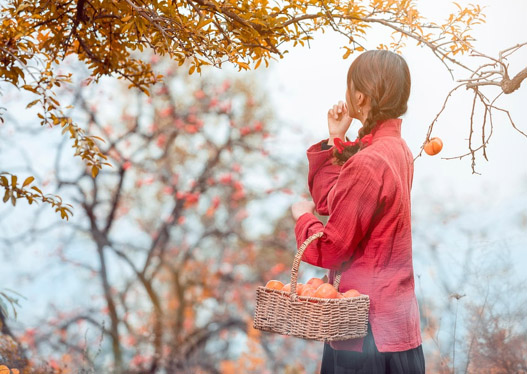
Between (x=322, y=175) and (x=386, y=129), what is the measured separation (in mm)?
249

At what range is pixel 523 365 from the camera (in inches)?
114

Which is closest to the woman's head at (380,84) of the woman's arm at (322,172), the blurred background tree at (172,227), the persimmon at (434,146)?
the woman's arm at (322,172)

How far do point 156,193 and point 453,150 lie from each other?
1951 mm

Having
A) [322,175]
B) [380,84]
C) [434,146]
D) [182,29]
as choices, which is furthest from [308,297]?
[182,29]

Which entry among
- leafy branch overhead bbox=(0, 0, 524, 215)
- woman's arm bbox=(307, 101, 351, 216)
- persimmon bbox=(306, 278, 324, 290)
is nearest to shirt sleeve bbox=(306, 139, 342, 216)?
woman's arm bbox=(307, 101, 351, 216)

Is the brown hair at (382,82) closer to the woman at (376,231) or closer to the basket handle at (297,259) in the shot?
the woman at (376,231)

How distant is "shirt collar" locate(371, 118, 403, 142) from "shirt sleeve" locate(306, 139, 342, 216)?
6.3 inches

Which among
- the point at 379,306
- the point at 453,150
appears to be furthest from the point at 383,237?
the point at 453,150

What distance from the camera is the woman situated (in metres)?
1.66

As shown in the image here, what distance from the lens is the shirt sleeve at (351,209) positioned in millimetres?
1650

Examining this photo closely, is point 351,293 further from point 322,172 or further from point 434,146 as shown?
point 434,146

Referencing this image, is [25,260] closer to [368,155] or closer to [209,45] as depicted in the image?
[209,45]

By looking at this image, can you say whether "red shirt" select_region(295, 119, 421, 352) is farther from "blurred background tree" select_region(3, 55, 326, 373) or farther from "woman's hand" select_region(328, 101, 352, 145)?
"blurred background tree" select_region(3, 55, 326, 373)

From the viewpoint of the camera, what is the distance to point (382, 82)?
69.2 inches
